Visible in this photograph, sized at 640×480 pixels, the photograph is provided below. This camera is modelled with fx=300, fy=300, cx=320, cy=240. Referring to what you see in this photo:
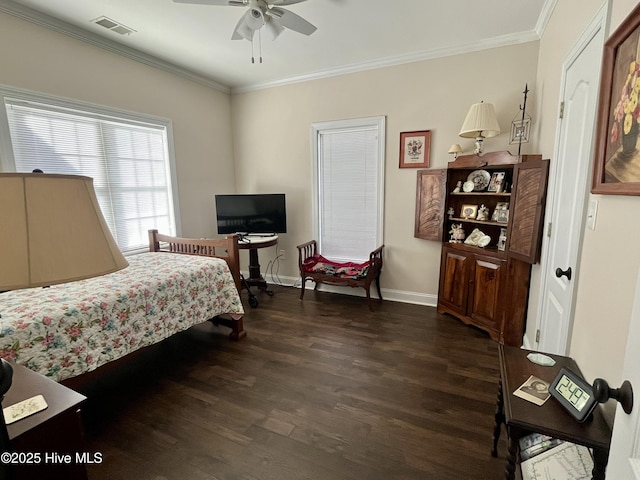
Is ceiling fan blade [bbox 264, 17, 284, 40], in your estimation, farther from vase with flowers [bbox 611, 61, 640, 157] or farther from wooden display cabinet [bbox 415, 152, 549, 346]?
vase with flowers [bbox 611, 61, 640, 157]

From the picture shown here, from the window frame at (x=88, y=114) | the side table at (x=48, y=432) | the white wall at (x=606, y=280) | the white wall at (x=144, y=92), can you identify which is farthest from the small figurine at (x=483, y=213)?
the window frame at (x=88, y=114)

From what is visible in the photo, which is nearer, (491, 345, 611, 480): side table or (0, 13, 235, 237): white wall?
(491, 345, 611, 480): side table

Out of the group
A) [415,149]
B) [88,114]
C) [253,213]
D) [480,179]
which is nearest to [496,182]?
[480,179]

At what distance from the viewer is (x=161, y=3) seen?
230 cm

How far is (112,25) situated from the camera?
8.55ft

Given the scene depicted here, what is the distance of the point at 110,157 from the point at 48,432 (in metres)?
2.81

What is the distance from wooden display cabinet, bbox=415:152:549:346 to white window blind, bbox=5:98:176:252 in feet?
9.86

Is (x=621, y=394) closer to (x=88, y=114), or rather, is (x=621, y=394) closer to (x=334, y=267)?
(x=334, y=267)

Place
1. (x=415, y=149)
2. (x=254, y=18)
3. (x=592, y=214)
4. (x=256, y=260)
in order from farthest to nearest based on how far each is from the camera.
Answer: (x=256, y=260), (x=415, y=149), (x=254, y=18), (x=592, y=214)

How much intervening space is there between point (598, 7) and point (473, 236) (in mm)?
1966

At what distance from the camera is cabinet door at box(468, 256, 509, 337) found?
2.66 meters

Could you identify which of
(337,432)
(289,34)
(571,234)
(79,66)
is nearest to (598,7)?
(571,234)

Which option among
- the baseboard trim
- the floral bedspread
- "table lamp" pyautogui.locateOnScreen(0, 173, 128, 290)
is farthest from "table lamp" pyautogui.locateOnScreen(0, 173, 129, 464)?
the baseboard trim

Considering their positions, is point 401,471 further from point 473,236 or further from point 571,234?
point 473,236
